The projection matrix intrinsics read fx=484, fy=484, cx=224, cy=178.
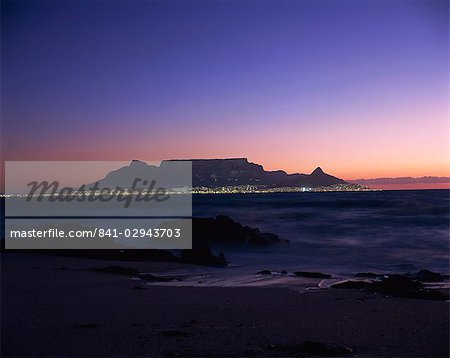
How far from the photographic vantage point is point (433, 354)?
15.0 ft

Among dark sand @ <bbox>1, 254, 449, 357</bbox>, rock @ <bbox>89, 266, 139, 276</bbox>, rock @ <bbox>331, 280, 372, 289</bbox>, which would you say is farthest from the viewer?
rock @ <bbox>89, 266, 139, 276</bbox>

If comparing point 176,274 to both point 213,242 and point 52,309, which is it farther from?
point 213,242

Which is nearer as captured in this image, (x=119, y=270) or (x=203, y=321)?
(x=203, y=321)

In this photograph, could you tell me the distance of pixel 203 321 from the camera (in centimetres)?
577

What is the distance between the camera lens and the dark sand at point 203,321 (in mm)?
4660

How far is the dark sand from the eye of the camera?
4.66 metres

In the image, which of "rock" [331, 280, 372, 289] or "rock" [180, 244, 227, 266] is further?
"rock" [180, 244, 227, 266]

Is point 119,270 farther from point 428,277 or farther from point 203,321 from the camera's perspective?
point 428,277

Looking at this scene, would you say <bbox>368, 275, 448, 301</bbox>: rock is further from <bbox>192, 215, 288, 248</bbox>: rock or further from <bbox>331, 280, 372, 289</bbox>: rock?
<bbox>192, 215, 288, 248</bbox>: rock

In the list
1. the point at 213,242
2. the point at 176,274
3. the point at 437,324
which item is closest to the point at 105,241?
the point at 213,242

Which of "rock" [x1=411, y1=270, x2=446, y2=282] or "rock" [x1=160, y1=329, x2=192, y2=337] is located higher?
"rock" [x1=160, y1=329, x2=192, y2=337]

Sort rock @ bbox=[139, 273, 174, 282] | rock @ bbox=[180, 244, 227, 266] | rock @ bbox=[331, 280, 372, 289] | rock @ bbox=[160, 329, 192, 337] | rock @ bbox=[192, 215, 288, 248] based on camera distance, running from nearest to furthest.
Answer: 1. rock @ bbox=[160, 329, 192, 337]
2. rock @ bbox=[331, 280, 372, 289]
3. rock @ bbox=[139, 273, 174, 282]
4. rock @ bbox=[180, 244, 227, 266]
5. rock @ bbox=[192, 215, 288, 248]

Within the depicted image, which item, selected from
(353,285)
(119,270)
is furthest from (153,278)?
(353,285)

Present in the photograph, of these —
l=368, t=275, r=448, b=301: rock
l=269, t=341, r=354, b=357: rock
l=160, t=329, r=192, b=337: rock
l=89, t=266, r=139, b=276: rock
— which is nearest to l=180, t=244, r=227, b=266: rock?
l=89, t=266, r=139, b=276: rock
